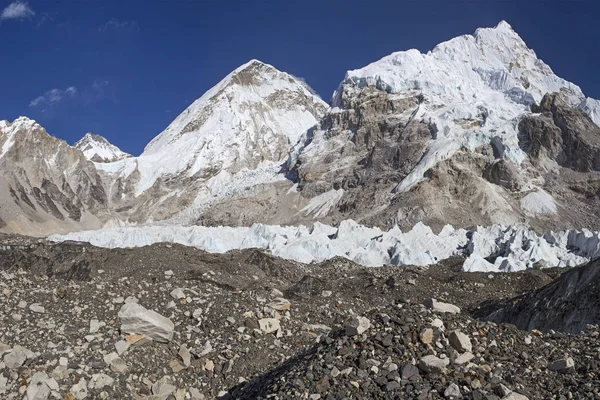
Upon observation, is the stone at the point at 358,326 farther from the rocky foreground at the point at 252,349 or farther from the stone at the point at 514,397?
the stone at the point at 514,397

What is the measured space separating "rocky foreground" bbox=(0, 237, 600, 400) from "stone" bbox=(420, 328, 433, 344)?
0.04ft

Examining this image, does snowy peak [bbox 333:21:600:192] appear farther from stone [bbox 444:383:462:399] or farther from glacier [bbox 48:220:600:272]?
stone [bbox 444:383:462:399]

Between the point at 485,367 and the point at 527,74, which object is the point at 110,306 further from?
the point at 527,74

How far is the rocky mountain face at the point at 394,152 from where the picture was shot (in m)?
70.5

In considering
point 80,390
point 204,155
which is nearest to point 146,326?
point 80,390

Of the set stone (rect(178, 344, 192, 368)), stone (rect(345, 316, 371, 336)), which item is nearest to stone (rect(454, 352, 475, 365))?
stone (rect(345, 316, 371, 336))

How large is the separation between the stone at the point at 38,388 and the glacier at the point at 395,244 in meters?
20.7

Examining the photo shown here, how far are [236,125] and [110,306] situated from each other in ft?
Answer: 376

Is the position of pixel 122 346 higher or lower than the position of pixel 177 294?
lower

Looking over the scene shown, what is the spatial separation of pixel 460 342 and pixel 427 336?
353mm

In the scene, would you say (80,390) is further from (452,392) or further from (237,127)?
(237,127)

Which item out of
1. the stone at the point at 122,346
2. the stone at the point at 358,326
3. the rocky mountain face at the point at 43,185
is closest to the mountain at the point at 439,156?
the rocky mountain face at the point at 43,185

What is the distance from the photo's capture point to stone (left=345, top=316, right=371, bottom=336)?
6422mm

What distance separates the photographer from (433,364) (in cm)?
572
